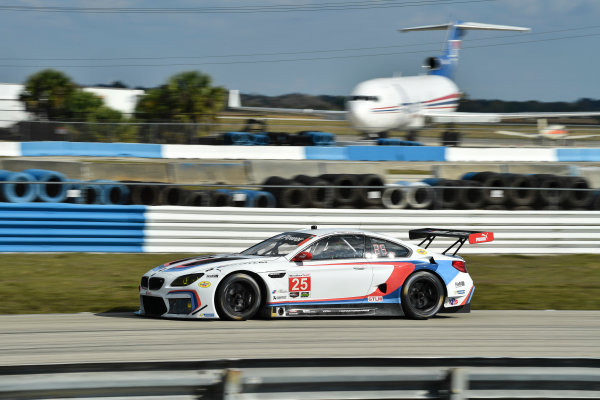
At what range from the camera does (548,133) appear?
3503 centimetres

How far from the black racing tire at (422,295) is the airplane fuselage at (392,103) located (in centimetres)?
2806

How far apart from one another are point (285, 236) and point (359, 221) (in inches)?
240

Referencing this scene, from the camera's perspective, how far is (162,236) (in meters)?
14.6

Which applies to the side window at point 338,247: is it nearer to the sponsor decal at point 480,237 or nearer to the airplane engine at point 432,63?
the sponsor decal at point 480,237

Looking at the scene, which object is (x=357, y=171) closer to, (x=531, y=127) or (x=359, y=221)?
(x=359, y=221)

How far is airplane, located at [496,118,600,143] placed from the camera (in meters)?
33.8

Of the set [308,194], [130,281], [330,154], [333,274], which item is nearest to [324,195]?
[308,194]

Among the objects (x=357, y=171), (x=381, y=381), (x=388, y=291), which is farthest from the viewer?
(x=357, y=171)

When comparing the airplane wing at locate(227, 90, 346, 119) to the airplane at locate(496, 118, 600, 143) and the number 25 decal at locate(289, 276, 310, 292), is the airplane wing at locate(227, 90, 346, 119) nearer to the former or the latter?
the airplane at locate(496, 118, 600, 143)

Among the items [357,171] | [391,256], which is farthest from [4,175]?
[357,171]

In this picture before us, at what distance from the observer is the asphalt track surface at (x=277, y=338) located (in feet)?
22.0

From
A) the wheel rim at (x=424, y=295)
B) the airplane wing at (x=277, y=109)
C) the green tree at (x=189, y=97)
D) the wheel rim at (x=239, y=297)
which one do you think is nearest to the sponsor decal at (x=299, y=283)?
the wheel rim at (x=239, y=297)

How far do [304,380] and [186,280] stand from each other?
4.01 metres

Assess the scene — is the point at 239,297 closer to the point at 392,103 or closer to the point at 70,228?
the point at 70,228
